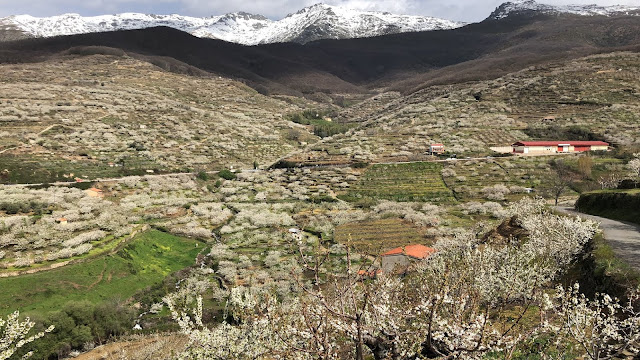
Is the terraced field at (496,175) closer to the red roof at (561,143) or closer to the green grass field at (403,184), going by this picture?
the green grass field at (403,184)

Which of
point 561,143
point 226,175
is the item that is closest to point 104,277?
point 226,175

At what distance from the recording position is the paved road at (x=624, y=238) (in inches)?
783

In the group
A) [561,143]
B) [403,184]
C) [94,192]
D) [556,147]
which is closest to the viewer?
[94,192]

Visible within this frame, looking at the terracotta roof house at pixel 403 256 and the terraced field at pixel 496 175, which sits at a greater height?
the terraced field at pixel 496 175

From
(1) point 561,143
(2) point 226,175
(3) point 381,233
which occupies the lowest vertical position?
(3) point 381,233

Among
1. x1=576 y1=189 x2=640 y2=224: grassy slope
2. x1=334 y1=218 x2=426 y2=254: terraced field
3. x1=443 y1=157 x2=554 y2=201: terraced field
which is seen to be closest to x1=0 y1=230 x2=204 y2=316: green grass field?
x1=334 y1=218 x2=426 y2=254: terraced field

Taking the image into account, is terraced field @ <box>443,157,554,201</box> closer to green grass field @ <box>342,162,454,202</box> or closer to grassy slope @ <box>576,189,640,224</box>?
green grass field @ <box>342,162,454,202</box>

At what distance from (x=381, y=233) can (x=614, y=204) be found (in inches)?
1004

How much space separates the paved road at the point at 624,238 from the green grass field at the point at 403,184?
Answer: 35.2 meters

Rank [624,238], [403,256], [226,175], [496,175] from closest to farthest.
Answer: [624,238] < [403,256] < [496,175] < [226,175]

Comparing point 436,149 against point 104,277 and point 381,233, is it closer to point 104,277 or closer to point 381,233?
point 381,233

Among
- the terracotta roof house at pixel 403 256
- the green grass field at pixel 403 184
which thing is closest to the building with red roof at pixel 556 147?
the green grass field at pixel 403 184

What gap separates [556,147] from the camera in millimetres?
82625

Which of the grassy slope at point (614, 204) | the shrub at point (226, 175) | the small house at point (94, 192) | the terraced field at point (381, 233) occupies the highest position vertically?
the grassy slope at point (614, 204)
